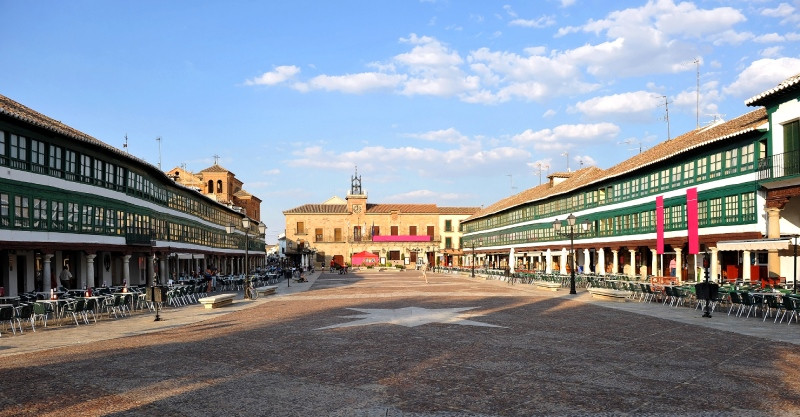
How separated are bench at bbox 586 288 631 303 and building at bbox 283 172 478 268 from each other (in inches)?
2775

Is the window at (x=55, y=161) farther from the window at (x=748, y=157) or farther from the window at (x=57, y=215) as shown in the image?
the window at (x=748, y=157)

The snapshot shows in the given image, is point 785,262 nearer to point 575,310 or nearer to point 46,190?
point 575,310

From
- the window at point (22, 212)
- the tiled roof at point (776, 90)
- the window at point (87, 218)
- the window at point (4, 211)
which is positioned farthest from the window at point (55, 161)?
the tiled roof at point (776, 90)

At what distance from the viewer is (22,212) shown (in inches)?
1020

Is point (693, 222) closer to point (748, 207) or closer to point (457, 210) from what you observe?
point (748, 207)

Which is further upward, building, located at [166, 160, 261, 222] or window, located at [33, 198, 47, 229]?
building, located at [166, 160, 261, 222]

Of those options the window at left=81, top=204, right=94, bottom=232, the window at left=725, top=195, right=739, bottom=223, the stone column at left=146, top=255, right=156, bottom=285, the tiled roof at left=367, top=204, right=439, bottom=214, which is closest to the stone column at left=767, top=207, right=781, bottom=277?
the window at left=725, top=195, right=739, bottom=223

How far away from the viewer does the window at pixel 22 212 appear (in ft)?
83.7

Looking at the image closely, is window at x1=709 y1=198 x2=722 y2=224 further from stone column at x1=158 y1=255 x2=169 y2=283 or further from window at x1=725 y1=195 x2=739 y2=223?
stone column at x1=158 y1=255 x2=169 y2=283

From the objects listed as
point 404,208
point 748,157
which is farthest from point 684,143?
point 404,208

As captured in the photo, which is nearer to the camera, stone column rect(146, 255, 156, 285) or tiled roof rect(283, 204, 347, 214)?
stone column rect(146, 255, 156, 285)

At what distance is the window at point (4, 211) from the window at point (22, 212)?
485mm

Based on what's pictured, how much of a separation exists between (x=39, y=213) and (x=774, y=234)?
33054mm

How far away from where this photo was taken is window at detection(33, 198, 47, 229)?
87.8 ft
